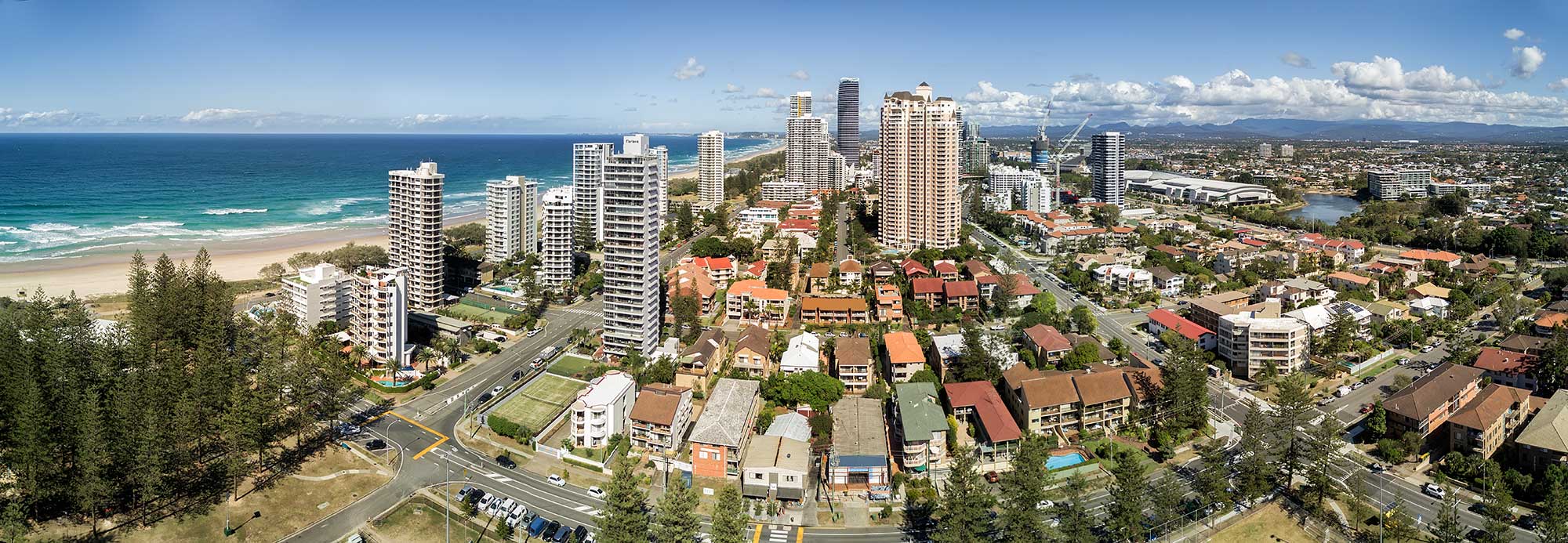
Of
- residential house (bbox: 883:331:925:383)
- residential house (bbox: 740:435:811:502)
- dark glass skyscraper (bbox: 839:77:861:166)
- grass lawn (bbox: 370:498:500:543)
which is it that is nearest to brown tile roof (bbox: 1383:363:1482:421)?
residential house (bbox: 883:331:925:383)

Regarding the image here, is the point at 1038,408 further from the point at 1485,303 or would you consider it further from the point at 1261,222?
the point at 1261,222

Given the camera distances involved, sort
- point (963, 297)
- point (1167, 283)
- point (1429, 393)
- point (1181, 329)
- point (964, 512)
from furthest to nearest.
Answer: point (1167, 283), point (963, 297), point (1181, 329), point (1429, 393), point (964, 512)

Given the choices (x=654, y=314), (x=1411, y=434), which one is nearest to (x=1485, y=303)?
(x=1411, y=434)

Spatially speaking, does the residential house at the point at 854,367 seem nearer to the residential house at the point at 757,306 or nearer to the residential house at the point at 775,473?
the residential house at the point at 775,473

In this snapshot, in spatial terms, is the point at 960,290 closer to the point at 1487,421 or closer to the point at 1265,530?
the point at 1487,421

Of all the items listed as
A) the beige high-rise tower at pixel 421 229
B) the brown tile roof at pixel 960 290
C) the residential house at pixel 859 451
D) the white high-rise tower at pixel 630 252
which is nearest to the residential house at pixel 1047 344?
the brown tile roof at pixel 960 290

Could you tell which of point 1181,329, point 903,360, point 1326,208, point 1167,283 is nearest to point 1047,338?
point 903,360

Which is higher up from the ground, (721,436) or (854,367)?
(854,367)
